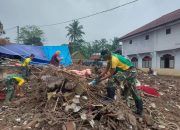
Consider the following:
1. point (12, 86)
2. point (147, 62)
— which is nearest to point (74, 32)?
point (147, 62)

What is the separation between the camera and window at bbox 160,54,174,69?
20703 millimetres

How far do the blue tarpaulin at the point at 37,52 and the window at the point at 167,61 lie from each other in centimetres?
805

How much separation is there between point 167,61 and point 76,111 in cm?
1690

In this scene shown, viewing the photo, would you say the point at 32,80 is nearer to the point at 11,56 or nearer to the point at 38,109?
the point at 38,109

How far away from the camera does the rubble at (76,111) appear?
18.8 ft

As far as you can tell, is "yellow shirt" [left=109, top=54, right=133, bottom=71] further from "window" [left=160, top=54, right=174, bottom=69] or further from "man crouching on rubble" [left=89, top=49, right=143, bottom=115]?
"window" [left=160, top=54, right=174, bottom=69]

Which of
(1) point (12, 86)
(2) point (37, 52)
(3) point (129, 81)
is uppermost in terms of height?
(2) point (37, 52)

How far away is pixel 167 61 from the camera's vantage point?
845 inches

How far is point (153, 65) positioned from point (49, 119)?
18.0m

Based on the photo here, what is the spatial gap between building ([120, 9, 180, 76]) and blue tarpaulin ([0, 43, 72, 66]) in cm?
672

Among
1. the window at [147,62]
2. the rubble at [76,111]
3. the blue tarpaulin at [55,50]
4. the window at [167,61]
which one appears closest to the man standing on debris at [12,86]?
the rubble at [76,111]

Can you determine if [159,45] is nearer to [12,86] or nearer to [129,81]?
[12,86]

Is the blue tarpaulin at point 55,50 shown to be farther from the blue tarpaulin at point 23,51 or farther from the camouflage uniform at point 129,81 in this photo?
the camouflage uniform at point 129,81

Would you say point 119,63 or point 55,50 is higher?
point 55,50
